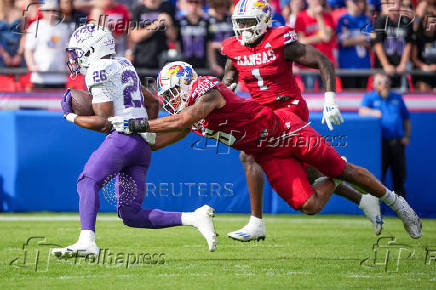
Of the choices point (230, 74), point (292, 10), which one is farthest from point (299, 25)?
point (230, 74)

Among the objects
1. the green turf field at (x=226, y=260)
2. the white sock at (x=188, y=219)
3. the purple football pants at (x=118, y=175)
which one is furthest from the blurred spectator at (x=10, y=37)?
the white sock at (x=188, y=219)

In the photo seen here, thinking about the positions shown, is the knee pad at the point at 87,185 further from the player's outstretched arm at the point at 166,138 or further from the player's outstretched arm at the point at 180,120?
the player's outstretched arm at the point at 166,138

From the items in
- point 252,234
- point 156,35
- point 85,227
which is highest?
point 156,35

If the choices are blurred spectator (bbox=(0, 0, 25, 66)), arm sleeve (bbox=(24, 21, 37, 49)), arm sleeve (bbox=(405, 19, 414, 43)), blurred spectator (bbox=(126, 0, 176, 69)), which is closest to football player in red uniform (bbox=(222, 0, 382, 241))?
blurred spectator (bbox=(126, 0, 176, 69))

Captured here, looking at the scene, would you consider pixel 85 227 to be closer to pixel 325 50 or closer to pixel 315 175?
pixel 315 175

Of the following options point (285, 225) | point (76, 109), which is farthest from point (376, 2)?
point (76, 109)

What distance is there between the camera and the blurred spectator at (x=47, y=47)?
34.1 feet

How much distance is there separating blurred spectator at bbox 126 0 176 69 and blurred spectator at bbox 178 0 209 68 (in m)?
0.19

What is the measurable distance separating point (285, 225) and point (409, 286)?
3.73 m

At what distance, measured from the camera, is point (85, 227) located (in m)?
5.85

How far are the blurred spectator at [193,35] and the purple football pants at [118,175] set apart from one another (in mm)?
4658

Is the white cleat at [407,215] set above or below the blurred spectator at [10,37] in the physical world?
below

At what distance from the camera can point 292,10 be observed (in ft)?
36.2

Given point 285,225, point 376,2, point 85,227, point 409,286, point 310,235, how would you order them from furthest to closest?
1. point 376,2
2. point 285,225
3. point 310,235
4. point 85,227
5. point 409,286
